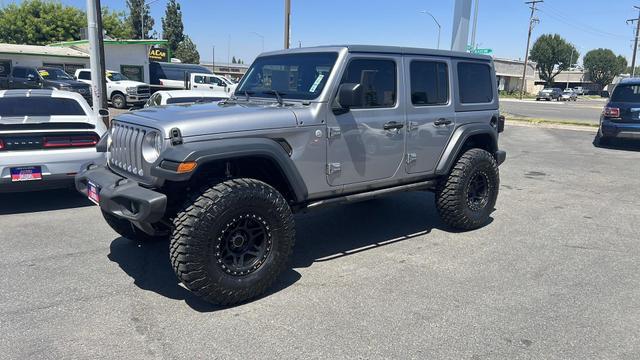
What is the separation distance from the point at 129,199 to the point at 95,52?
25.6 ft

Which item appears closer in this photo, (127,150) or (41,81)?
(127,150)

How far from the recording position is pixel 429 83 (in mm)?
5047

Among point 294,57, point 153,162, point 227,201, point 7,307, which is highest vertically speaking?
point 294,57

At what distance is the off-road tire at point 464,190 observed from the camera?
529 centimetres

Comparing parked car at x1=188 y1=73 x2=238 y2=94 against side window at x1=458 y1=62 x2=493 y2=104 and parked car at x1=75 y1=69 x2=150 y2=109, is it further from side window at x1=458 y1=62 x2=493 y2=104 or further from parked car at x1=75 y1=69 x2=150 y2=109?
side window at x1=458 y1=62 x2=493 y2=104

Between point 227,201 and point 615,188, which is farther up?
point 227,201

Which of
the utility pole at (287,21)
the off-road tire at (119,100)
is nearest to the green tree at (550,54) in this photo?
the utility pole at (287,21)

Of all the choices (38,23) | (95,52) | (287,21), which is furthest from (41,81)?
(38,23)

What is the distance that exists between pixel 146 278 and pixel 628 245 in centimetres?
500

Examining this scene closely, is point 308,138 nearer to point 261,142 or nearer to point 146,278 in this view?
point 261,142

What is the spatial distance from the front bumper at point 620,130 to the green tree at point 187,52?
73.8m

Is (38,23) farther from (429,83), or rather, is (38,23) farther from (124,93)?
(429,83)

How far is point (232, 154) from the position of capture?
3510 millimetres

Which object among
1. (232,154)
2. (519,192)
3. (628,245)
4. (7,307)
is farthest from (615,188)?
(7,307)
